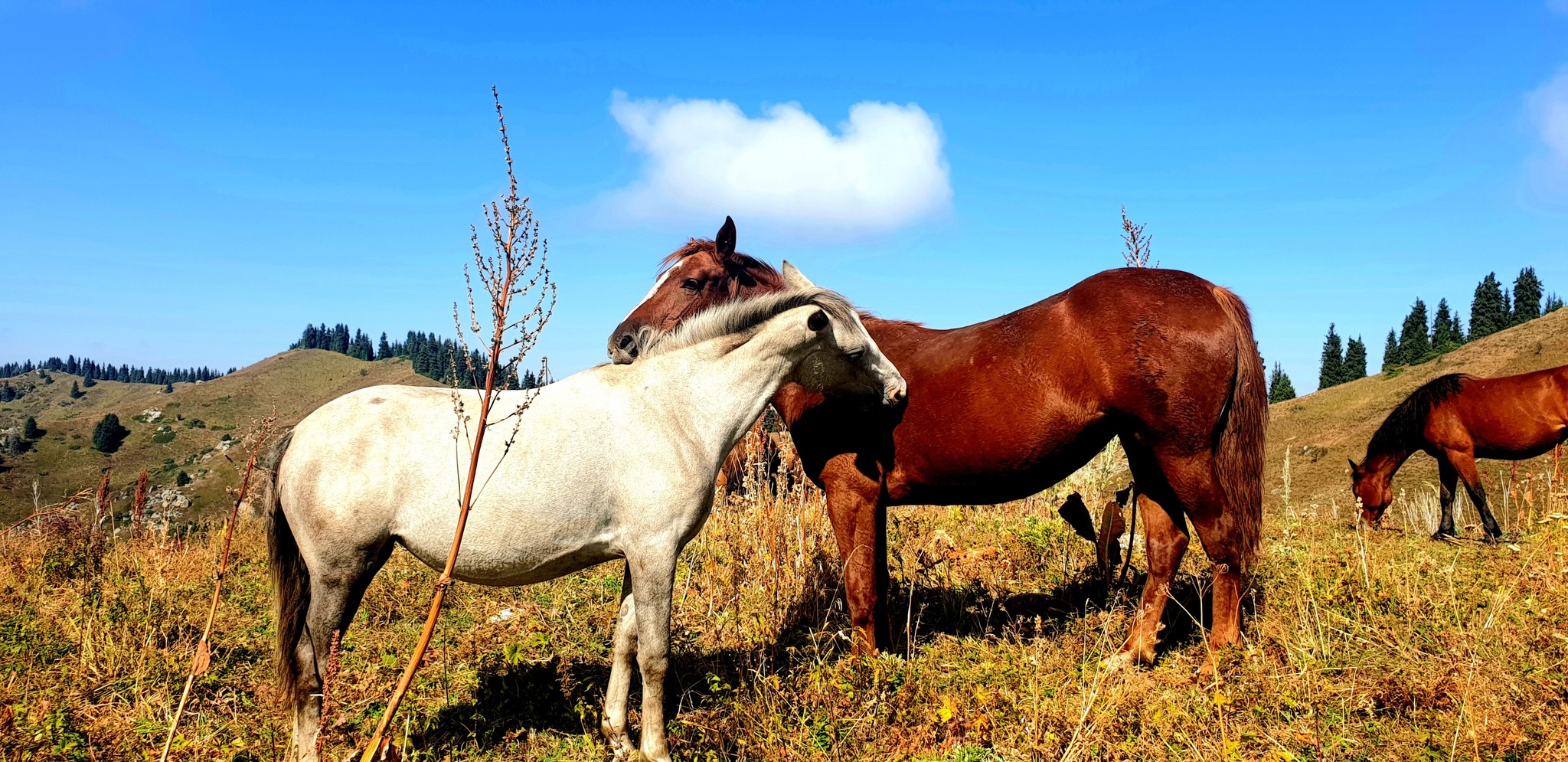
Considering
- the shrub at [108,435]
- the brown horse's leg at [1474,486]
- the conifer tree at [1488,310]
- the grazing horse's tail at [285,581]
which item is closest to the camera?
the grazing horse's tail at [285,581]

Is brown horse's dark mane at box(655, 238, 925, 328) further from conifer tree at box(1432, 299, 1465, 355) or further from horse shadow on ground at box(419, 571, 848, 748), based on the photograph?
conifer tree at box(1432, 299, 1465, 355)

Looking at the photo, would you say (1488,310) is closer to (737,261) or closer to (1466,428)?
(1466,428)

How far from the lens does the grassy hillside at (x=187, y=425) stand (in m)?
83.0

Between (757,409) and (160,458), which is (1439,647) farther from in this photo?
(160,458)

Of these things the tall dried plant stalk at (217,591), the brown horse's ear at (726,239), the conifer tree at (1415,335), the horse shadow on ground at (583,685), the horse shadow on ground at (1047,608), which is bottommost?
the horse shadow on ground at (583,685)

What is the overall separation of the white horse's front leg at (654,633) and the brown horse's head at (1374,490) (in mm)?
12283

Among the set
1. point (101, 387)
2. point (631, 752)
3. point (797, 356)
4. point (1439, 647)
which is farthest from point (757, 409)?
point (101, 387)

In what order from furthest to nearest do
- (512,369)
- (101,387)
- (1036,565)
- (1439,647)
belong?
1. (101,387)
2. (1036,565)
3. (1439,647)
4. (512,369)

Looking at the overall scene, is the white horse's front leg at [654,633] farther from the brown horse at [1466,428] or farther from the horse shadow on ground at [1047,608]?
the brown horse at [1466,428]

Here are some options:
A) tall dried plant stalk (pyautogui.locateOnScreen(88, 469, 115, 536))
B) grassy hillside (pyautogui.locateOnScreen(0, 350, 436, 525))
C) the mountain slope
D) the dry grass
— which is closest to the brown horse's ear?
the dry grass

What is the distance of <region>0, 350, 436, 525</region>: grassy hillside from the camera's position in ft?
272

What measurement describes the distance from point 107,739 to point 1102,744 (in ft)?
16.0

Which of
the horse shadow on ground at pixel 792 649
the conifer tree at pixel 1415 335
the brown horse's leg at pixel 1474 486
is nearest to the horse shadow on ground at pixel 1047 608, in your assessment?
the horse shadow on ground at pixel 792 649

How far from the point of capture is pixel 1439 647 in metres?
A: 4.20
